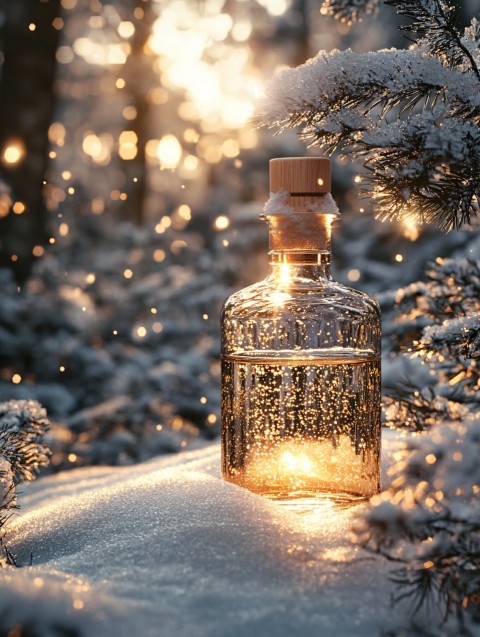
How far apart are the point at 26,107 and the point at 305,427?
419cm

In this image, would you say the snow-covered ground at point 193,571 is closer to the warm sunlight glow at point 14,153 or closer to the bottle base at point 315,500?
the bottle base at point 315,500

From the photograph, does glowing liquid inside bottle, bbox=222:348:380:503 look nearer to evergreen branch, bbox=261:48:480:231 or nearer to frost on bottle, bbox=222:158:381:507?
frost on bottle, bbox=222:158:381:507

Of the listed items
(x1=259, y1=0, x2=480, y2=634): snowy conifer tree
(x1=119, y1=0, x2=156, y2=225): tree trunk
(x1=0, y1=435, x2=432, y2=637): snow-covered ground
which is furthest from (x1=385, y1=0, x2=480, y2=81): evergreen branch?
(x1=119, y1=0, x2=156, y2=225): tree trunk

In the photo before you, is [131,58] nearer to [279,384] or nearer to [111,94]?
[111,94]

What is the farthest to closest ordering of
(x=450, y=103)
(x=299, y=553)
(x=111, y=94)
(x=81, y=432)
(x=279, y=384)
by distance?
1. (x=111, y=94)
2. (x=81, y=432)
3. (x=279, y=384)
4. (x=450, y=103)
5. (x=299, y=553)

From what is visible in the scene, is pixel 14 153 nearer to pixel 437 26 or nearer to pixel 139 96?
pixel 437 26

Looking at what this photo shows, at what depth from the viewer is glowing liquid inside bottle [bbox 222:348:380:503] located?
1930 mm

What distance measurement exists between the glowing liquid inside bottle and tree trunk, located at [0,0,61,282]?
11.6ft

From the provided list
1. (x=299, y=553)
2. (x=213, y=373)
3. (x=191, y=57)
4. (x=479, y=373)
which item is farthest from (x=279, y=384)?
(x=191, y=57)

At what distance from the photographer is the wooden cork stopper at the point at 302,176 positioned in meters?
1.79

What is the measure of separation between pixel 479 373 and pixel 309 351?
41cm

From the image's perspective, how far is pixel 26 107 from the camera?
212 inches

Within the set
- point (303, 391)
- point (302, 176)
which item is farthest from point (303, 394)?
point (302, 176)

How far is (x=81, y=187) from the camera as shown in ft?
19.3
